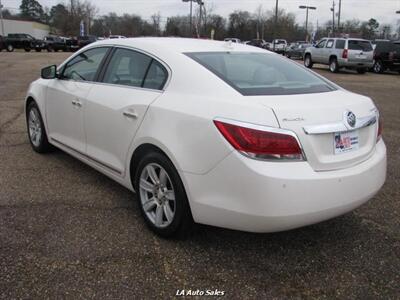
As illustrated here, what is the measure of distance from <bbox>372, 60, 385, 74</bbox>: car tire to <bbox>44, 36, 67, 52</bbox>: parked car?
35.9m

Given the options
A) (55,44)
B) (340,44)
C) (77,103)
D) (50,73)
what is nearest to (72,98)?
(77,103)

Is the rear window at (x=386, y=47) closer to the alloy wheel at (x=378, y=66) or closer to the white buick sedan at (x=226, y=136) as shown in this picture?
the alloy wheel at (x=378, y=66)

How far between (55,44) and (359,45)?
36321 millimetres

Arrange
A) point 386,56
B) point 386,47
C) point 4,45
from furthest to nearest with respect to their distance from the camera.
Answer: point 4,45 → point 386,56 → point 386,47

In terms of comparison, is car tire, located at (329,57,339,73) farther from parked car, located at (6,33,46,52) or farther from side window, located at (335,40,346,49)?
parked car, located at (6,33,46,52)

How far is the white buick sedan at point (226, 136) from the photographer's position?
2879 mm

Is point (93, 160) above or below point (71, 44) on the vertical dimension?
below

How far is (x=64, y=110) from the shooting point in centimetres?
488

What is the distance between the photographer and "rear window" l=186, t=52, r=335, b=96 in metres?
3.40

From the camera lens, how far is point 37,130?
5.84 m

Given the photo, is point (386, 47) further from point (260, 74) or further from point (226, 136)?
point (226, 136)

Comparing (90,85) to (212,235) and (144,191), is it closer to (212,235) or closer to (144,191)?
(144,191)

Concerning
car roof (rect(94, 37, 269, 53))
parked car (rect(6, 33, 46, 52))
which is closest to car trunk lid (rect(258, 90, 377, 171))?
car roof (rect(94, 37, 269, 53))

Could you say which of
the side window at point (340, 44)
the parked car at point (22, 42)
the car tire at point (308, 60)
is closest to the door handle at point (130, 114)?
the side window at point (340, 44)
